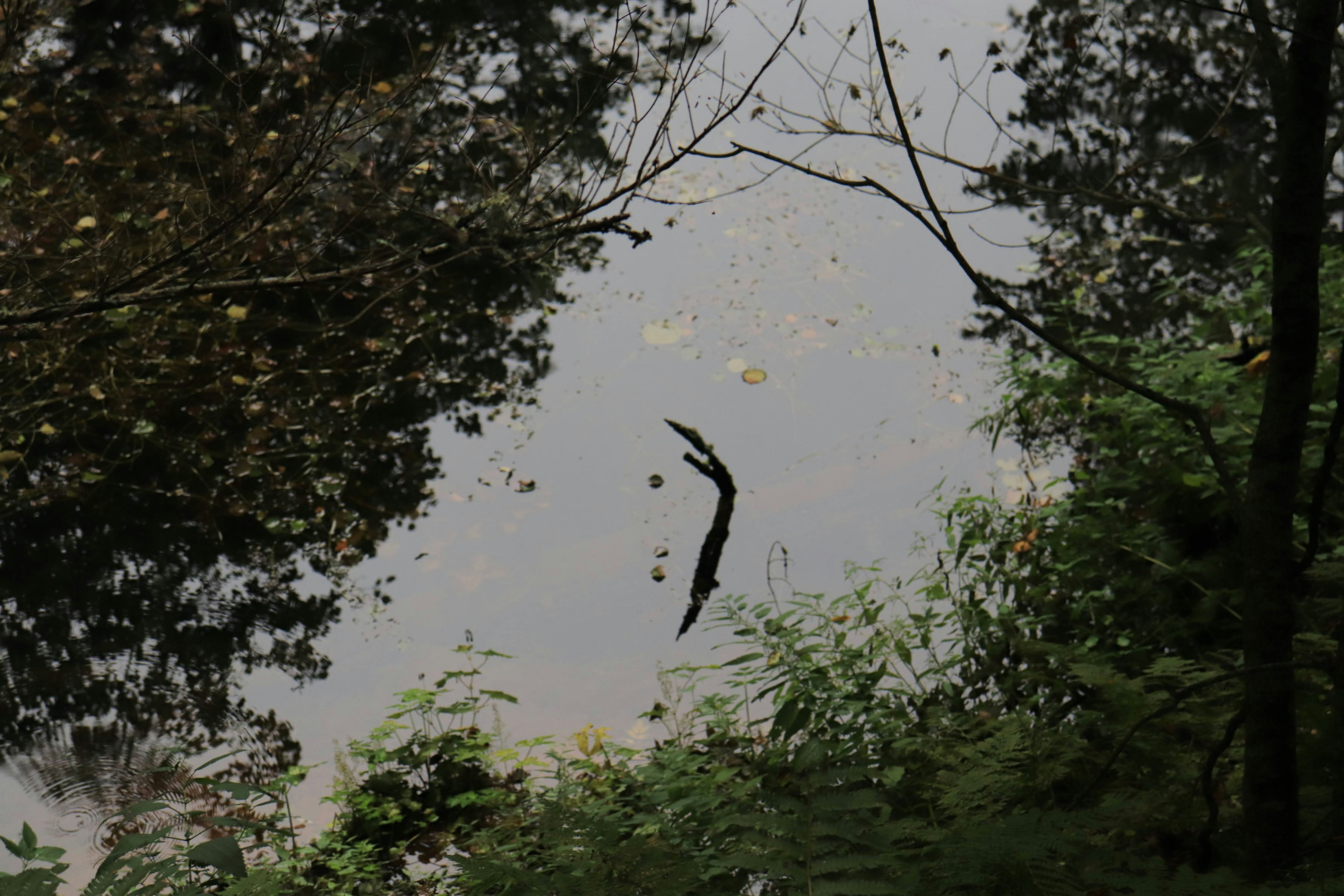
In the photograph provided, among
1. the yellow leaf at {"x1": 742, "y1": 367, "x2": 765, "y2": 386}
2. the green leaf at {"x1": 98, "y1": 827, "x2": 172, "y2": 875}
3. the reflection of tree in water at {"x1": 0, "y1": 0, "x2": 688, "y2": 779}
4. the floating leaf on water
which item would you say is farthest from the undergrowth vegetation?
the floating leaf on water

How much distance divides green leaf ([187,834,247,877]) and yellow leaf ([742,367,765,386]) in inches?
162

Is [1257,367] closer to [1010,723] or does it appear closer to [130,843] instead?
[1010,723]

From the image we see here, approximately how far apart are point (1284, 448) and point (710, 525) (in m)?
3.09

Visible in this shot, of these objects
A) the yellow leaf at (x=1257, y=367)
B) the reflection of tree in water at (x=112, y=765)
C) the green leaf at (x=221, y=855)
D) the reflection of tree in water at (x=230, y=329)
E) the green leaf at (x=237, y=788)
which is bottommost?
the green leaf at (x=221, y=855)

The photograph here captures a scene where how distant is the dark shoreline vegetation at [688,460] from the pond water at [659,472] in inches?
5.8

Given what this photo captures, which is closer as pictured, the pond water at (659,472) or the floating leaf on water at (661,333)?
the pond water at (659,472)

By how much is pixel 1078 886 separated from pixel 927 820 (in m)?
0.55

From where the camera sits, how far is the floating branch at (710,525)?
4.25 metres

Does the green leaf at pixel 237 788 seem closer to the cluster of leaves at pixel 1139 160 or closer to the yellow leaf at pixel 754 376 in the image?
the yellow leaf at pixel 754 376

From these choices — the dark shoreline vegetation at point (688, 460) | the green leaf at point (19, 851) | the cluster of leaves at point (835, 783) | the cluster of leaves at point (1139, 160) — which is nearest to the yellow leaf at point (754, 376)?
the dark shoreline vegetation at point (688, 460)

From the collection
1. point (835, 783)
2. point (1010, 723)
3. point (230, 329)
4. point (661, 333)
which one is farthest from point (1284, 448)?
point (230, 329)

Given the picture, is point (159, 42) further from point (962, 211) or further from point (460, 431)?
point (962, 211)

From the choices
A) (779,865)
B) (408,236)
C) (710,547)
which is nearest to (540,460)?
(710,547)

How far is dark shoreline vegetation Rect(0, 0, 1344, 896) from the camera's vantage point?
1729 millimetres
